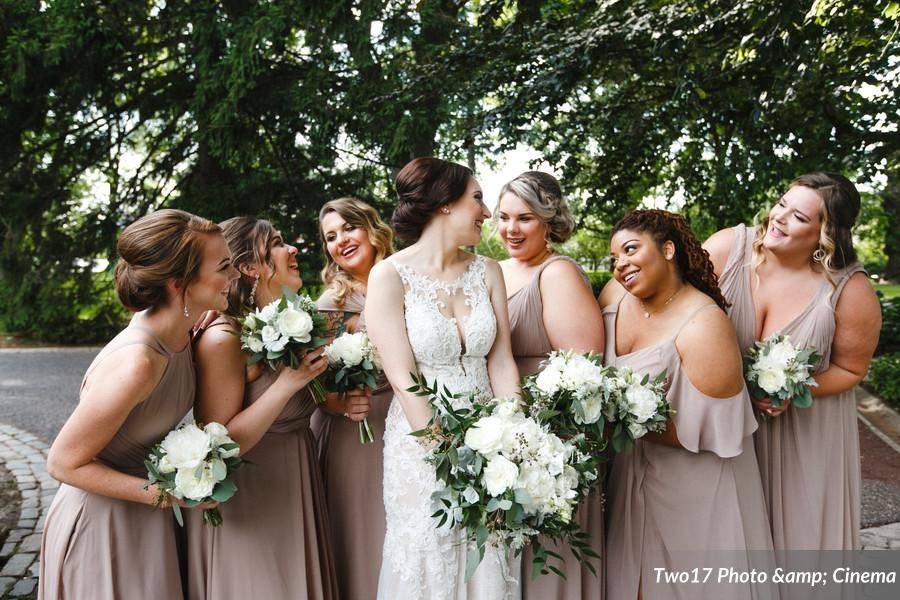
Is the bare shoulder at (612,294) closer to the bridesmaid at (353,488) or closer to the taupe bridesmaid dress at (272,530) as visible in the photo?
the bridesmaid at (353,488)

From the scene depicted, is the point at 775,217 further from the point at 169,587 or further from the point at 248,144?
the point at 248,144

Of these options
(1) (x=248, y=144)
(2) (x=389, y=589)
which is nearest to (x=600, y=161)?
(1) (x=248, y=144)

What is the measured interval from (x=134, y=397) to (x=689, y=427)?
2303mm

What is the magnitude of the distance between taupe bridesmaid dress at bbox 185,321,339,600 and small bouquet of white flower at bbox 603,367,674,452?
4.65ft

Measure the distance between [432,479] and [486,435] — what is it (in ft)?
2.28

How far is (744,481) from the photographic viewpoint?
3068 millimetres

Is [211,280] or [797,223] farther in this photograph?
[797,223]

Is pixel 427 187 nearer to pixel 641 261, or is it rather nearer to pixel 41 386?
pixel 641 261

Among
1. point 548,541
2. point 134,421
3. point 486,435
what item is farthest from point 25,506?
point 486,435

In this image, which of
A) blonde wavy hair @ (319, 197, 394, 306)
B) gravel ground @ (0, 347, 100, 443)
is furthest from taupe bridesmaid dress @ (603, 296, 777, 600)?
gravel ground @ (0, 347, 100, 443)

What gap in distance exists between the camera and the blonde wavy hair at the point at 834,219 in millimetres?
3323

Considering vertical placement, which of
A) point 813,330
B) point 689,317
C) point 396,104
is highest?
point 396,104

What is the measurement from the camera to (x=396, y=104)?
24.5 feet

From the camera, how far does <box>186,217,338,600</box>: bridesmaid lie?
2.73 meters
